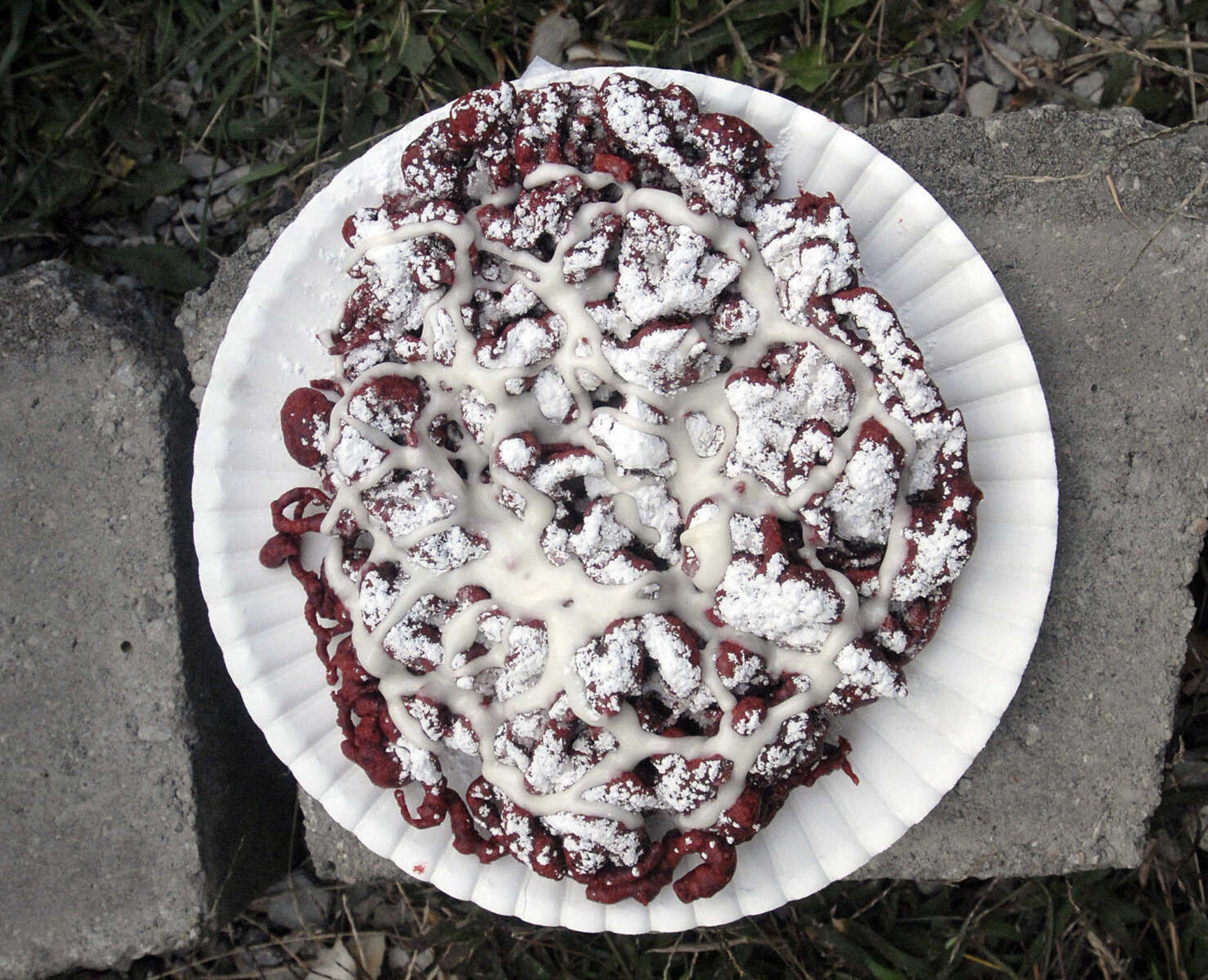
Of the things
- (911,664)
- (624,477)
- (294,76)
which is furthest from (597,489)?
(294,76)

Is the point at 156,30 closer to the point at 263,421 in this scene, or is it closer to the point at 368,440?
the point at 263,421

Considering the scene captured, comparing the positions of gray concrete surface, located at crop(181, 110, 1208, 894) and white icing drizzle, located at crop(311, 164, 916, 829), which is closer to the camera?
white icing drizzle, located at crop(311, 164, 916, 829)

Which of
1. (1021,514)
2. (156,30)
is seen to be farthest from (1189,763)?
(156,30)

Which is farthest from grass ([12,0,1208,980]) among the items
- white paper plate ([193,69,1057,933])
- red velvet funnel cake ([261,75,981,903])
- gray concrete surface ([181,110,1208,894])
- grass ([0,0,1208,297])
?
red velvet funnel cake ([261,75,981,903])

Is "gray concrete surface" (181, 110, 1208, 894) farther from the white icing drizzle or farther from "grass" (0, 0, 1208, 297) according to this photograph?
the white icing drizzle

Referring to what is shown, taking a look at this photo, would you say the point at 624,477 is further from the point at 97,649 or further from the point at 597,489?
the point at 97,649

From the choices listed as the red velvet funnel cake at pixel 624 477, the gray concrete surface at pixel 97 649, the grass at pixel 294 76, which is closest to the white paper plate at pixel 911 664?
the red velvet funnel cake at pixel 624 477

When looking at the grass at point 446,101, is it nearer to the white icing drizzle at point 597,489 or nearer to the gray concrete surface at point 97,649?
the gray concrete surface at point 97,649
